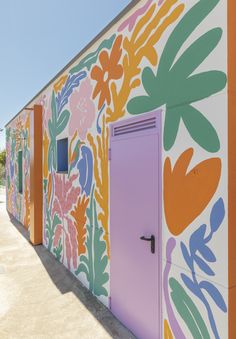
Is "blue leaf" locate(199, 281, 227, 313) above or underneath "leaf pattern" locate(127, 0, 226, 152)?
underneath

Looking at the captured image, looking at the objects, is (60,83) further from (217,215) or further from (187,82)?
(217,215)

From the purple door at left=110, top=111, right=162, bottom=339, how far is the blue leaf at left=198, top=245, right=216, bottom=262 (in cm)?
49

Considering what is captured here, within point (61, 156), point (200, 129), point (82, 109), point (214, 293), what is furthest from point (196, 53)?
point (61, 156)

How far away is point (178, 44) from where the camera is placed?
2.08m

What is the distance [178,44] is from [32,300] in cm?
358

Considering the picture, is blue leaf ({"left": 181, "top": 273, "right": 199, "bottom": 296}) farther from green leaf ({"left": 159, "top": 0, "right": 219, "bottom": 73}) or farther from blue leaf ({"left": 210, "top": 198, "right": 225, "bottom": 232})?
green leaf ({"left": 159, "top": 0, "right": 219, "bottom": 73})

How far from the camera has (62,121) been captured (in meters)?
4.63

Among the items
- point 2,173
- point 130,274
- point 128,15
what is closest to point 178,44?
point 128,15

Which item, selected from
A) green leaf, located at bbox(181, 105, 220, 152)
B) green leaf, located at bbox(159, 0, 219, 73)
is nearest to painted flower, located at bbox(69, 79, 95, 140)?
green leaf, located at bbox(159, 0, 219, 73)

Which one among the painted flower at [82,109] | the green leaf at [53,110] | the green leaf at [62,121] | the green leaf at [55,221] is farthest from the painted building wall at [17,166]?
the painted flower at [82,109]

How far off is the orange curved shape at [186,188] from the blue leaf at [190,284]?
35 cm

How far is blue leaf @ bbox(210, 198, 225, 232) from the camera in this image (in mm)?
1757

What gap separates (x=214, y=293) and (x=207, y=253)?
11.2 inches

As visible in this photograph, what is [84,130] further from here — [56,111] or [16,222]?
[16,222]
